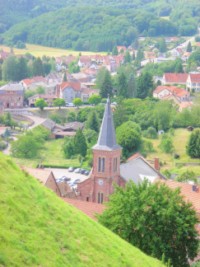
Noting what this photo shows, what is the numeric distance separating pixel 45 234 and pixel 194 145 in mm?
38200

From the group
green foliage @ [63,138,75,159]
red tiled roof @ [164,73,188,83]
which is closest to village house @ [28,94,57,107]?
red tiled roof @ [164,73,188,83]

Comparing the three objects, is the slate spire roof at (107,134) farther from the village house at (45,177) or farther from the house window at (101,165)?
the village house at (45,177)

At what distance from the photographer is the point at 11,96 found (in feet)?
235

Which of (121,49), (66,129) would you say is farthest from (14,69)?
(121,49)

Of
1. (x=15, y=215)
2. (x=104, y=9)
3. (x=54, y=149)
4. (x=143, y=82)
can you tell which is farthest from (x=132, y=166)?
(x=104, y=9)

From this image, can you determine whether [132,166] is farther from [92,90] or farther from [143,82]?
[92,90]

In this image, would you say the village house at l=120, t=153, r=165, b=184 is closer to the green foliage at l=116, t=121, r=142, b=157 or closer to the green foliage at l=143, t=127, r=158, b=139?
the green foliage at l=116, t=121, r=142, b=157

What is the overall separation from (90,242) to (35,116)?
55841mm

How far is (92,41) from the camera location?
421ft

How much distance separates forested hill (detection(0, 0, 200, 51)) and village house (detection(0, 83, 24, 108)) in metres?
57.9

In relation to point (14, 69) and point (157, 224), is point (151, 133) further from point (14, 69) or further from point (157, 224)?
point (157, 224)

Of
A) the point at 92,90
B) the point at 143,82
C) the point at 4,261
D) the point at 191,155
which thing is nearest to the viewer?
the point at 4,261

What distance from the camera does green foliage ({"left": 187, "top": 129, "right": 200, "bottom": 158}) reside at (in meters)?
48.8

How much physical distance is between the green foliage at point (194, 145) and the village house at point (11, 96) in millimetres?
28845
